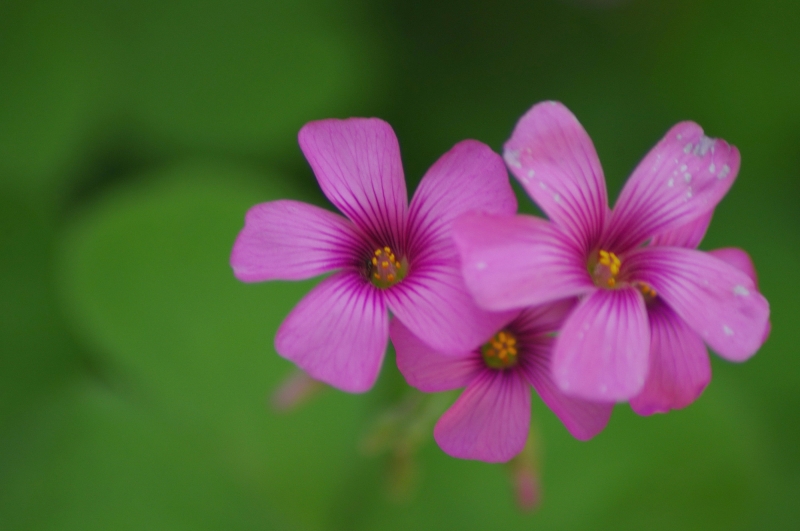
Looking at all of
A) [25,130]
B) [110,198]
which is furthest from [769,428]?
[25,130]

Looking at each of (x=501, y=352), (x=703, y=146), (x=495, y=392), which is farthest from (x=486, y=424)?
(x=703, y=146)

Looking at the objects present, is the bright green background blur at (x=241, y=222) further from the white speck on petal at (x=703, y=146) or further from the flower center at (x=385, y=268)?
the white speck on petal at (x=703, y=146)

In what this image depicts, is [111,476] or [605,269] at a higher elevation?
[605,269]

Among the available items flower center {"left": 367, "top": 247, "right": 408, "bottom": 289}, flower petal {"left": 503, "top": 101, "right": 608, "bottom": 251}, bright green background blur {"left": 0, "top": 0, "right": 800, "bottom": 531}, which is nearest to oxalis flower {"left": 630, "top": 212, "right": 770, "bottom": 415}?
flower petal {"left": 503, "top": 101, "right": 608, "bottom": 251}

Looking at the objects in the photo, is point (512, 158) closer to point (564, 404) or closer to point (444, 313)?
point (444, 313)

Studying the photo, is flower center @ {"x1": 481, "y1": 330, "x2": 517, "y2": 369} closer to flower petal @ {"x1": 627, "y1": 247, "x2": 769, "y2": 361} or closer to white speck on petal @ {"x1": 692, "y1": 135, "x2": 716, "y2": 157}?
flower petal @ {"x1": 627, "y1": 247, "x2": 769, "y2": 361}

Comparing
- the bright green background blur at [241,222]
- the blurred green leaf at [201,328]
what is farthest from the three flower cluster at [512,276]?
the blurred green leaf at [201,328]
